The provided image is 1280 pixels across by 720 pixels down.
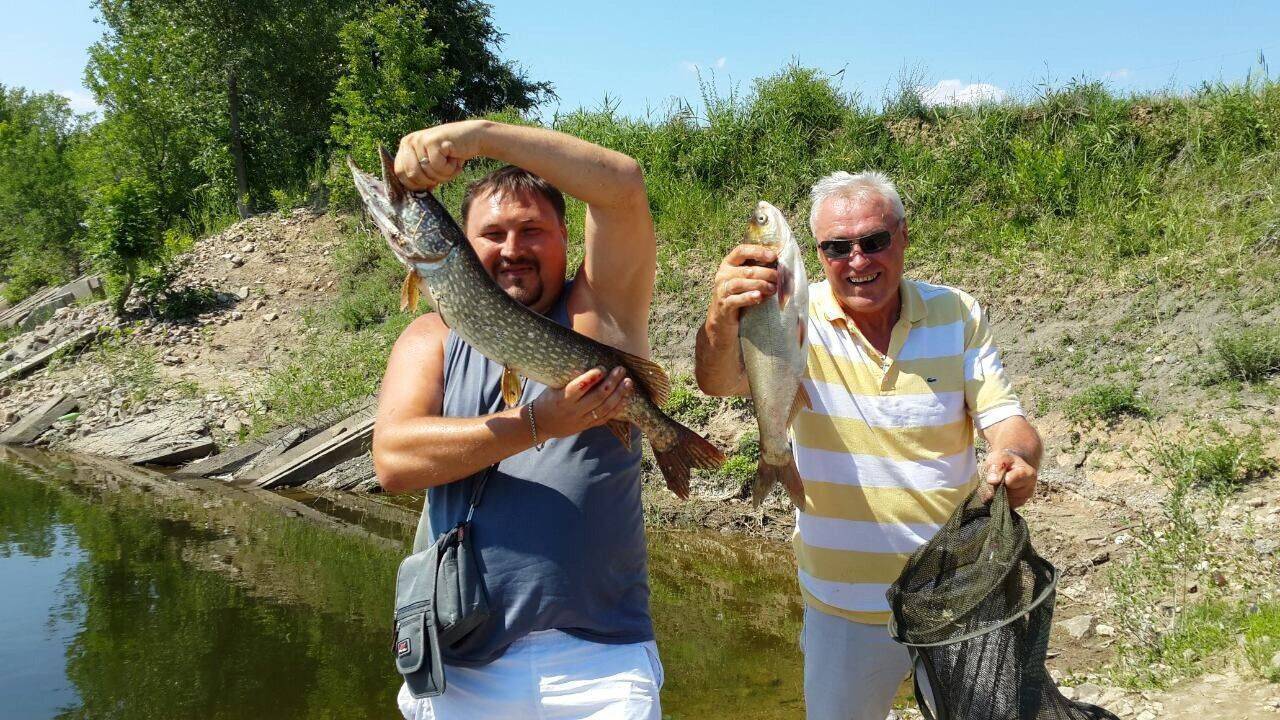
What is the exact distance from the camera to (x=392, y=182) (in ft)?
9.11

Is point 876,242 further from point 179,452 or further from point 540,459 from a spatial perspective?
point 179,452

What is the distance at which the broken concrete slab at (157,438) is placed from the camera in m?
14.3

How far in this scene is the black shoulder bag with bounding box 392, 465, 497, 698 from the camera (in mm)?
2537

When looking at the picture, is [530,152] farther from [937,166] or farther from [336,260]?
[336,260]

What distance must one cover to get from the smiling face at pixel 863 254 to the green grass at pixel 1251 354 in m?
5.67

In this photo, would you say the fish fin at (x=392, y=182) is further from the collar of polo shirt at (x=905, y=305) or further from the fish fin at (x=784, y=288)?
the collar of polo shirt at (x=905, y=305)

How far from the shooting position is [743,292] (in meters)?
2.83

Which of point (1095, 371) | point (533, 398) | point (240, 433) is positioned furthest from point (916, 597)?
point (240, 433)

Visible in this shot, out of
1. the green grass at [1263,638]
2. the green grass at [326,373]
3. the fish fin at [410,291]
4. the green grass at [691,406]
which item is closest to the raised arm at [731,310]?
the fish fin at [410,291]

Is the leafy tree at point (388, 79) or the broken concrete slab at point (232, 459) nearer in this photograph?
the broken concrete slab at point (232, 459)

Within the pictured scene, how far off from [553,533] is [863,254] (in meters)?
1.55

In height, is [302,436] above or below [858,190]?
below

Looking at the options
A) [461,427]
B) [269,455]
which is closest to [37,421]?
[269,455]

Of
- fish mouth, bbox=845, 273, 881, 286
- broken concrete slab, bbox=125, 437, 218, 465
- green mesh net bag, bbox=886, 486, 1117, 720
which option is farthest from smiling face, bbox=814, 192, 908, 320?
broken concrete slab, bbox=125, 437, 218, 465
